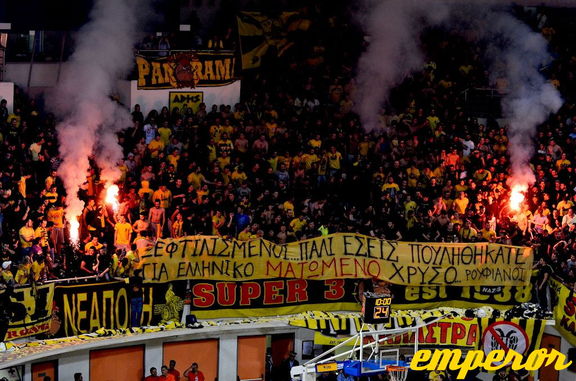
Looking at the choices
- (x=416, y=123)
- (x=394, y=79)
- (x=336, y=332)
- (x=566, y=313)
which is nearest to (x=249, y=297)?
(x=336, y=332)

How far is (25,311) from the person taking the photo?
708 inches

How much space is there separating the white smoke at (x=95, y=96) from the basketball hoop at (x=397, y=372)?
6.06 meters

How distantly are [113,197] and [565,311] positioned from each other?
26.4ft

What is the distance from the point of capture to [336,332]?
68.4 feet

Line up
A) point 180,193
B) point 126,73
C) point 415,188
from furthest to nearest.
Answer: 1. point 126,73
2. point 415,188
3. point 180,193

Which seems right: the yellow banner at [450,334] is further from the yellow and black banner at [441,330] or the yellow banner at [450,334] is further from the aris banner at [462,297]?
the aris banner at [462,297]

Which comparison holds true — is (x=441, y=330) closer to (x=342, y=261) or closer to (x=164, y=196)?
(x=342, y=261)

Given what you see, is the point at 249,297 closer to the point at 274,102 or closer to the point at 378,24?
the point at 274,102

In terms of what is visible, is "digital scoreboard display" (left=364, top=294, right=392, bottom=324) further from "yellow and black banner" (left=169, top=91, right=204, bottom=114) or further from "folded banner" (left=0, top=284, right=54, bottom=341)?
"yellow and black banner" (left=169, top=91, right=204, bottom=114)

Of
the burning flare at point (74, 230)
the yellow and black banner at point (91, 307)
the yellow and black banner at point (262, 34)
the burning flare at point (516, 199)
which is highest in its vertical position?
the yellow and black banner at point (262, 34)

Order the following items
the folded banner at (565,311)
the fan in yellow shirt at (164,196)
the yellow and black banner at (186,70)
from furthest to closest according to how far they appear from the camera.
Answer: the yellow and black banner at (186,70), the fan in yellow shirt at (164,196), the folded banner at (565,311)

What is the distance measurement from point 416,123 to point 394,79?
242 centimetres

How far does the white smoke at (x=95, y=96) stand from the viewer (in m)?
22.0

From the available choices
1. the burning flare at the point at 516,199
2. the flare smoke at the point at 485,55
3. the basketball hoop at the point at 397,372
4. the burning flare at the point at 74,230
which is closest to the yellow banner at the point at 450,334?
the basketball hoop at the point at 397,372
